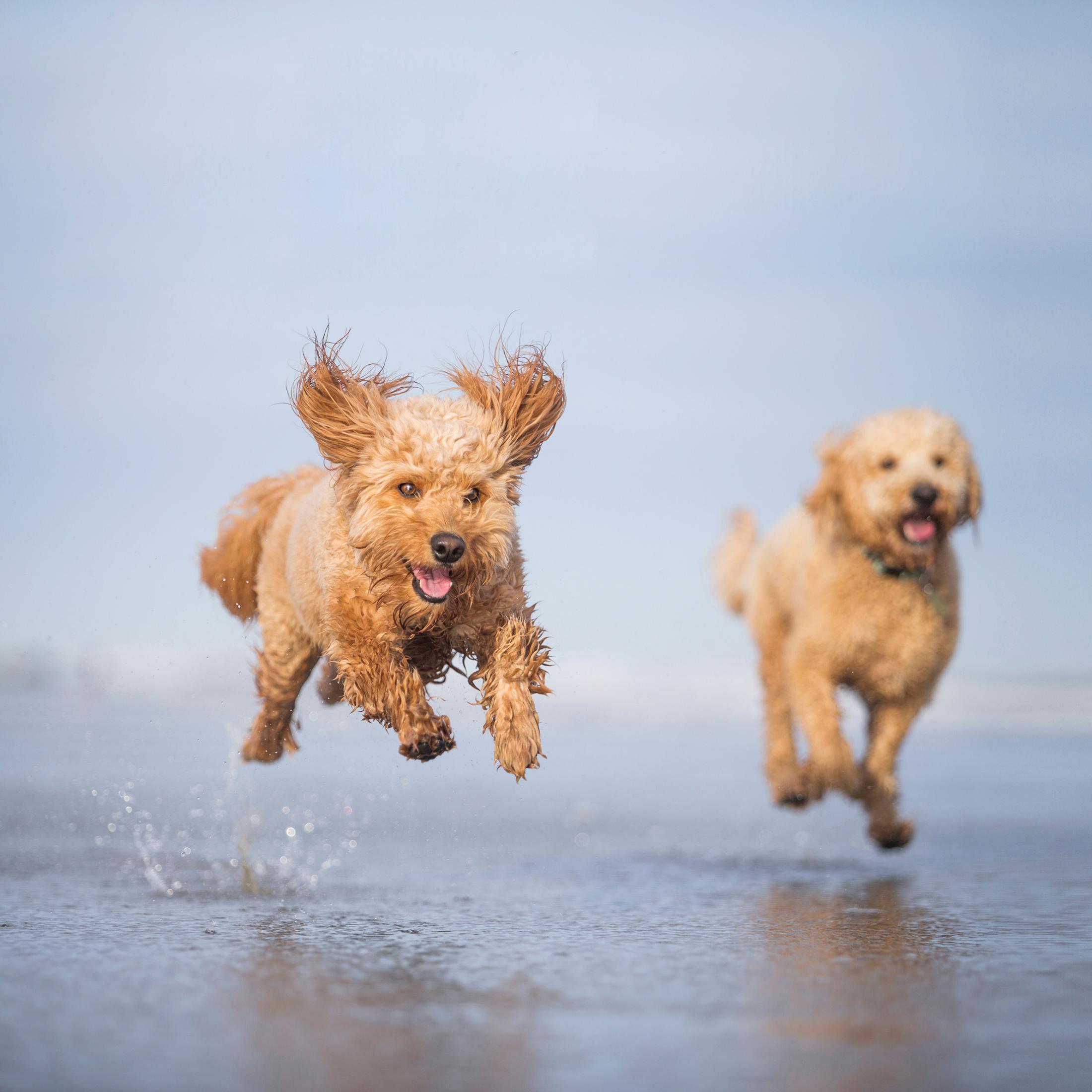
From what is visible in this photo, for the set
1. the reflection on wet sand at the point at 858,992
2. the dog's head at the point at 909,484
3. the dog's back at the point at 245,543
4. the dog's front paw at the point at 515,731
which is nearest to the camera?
the reflection on wet sand at the point at 858,992

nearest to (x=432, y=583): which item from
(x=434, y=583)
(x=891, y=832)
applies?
(x=434, y=583)

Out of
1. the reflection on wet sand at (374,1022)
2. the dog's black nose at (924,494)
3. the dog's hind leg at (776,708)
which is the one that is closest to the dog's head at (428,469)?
the reflection on wet sand at (374,1022)

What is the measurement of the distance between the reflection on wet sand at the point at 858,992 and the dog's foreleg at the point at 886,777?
1832 millimetres

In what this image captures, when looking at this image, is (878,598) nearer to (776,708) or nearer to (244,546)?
(776,708)

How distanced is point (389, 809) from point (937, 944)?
4.89 meters

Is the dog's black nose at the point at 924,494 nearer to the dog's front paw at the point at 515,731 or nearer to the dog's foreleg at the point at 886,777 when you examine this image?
the dog's foreleg at the point at 886,777

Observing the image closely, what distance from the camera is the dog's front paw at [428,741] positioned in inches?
194

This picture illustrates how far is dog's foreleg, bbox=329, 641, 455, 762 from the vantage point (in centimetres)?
495

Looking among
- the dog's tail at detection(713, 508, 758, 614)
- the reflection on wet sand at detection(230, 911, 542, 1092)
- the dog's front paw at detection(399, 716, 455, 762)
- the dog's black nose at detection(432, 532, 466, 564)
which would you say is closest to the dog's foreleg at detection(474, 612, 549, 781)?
the dog's front paw at detection(399, 716, 455, 762)

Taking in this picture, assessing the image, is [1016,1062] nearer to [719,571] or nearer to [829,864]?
[829,864]

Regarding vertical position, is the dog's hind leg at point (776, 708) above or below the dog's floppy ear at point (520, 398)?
below

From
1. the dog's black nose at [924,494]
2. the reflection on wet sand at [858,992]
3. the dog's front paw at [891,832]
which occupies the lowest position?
the reflection on wet sand at [858,992]

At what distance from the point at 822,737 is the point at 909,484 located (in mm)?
1376

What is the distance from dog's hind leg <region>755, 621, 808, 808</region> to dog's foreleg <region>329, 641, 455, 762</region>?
142 inches
